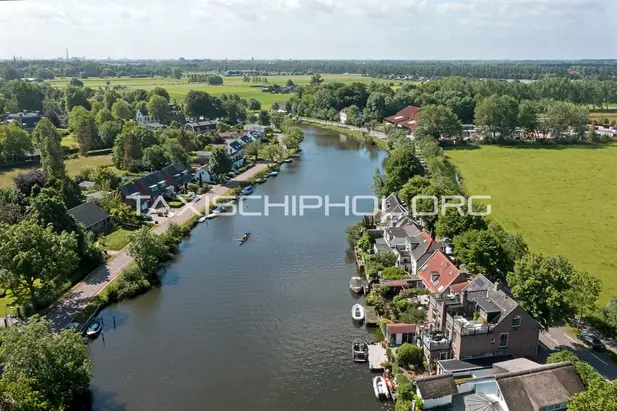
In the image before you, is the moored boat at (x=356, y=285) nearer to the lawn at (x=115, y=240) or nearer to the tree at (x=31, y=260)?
the tree at (x=31, y=260)

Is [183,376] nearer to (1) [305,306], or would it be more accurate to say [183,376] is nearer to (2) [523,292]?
(1) [305,306]

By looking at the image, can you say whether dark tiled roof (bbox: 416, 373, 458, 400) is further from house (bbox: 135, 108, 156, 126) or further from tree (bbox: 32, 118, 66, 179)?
house (bbox: 135, 108, 156, 126)

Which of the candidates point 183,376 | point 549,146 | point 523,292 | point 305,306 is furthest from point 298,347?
point 549,146

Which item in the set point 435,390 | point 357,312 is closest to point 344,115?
point 357,312

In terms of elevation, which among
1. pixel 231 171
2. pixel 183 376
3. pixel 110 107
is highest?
pixel 110 107

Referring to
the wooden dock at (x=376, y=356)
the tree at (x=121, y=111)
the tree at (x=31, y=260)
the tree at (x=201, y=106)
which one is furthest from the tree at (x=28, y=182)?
the tree at (x=201, y=106)

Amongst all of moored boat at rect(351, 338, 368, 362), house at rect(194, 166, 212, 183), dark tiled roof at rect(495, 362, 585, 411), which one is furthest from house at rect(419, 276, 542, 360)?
house at rect(194, 166, 212, 183)
